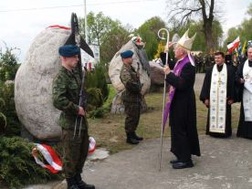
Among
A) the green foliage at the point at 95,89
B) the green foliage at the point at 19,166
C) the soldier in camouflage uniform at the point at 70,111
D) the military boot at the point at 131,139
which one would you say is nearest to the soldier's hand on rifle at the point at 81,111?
the soldier in camouflage uniform at the point at 70,111

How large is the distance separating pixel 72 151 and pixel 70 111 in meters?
0.54

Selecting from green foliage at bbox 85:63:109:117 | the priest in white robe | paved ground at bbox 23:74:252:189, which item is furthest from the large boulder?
green foliage at bbox 85:63:109:117

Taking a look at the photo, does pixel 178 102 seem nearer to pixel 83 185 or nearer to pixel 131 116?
pixel 131 116

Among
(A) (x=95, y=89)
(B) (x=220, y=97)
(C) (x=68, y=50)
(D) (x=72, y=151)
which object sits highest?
(C) (x=68, y=50)

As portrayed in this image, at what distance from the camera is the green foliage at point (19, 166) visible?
580cm

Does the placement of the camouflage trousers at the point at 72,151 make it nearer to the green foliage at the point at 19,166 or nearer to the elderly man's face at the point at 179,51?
the green foliage at the point at 19,166

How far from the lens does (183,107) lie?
651cm

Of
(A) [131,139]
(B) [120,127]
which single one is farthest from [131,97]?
(B) [120,127]

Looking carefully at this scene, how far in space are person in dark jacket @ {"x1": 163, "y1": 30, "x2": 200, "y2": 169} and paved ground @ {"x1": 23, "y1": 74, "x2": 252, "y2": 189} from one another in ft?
0.79

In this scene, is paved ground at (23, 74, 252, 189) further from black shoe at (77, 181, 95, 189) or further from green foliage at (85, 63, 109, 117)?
green foliage at (85, 63, 109, 117)

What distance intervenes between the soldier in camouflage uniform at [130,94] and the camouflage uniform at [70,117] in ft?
8.52

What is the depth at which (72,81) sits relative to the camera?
5191mm

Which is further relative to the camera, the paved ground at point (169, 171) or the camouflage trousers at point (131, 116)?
the camouflage trousers at point (131, 116)

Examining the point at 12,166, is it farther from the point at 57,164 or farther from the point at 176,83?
the point at 176,83
